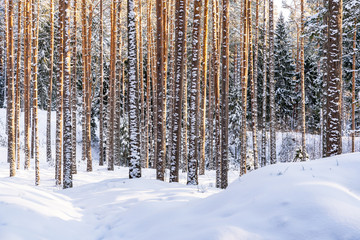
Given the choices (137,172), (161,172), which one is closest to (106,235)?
(137,172)

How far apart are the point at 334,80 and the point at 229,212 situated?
6.18 metres

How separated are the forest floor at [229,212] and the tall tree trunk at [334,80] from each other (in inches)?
137

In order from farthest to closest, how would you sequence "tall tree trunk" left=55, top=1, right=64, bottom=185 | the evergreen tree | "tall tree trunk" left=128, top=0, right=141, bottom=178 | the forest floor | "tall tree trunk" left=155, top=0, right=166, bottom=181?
1. the evergreen tree
2. "tall tree trunk" left=55, top=1, right=64, bottom=185
3. "tall tree trunk" left=155, top=0, right=166, bottom=181
4. "tall tree trunk" left=128, top=0, right=141, bottom=178
5. the forest floor

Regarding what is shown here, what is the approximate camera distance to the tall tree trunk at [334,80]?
8.65m

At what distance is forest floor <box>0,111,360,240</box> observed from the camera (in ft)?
11.5

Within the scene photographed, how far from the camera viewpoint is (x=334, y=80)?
342 inches

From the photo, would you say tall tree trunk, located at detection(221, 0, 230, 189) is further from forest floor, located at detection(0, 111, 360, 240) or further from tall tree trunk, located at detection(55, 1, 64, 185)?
tall tree trunk, located at detection(55, 1, 64, 185)

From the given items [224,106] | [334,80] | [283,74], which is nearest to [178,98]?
[224,106]

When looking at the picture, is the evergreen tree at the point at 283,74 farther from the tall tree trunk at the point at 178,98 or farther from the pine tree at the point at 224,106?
the tall tree trunk at the point at 178,98

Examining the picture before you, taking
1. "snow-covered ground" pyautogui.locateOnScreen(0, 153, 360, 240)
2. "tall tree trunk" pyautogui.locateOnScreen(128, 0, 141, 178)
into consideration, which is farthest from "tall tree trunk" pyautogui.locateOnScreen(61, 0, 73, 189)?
"snow-covered ground" pyautogui.locateOnScreen(0, 153, 360, 240)

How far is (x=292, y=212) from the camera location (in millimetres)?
3670

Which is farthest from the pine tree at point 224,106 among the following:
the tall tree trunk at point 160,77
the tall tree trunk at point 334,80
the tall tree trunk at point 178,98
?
the tall tree trunk at point 334,80

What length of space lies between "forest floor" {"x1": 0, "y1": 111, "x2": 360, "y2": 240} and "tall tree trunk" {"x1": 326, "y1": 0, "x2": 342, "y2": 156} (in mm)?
3492

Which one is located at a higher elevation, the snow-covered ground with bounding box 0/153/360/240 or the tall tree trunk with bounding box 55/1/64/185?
the tall tree trunk with bounding box 55/1/64/185
